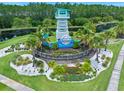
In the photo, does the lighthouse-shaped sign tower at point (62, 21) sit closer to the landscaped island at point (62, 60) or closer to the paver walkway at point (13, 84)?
the landscaped island at point (62, 60)

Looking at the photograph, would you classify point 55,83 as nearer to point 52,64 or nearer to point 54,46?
point 52,64

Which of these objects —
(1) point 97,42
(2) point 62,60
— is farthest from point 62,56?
(1) point 97,42

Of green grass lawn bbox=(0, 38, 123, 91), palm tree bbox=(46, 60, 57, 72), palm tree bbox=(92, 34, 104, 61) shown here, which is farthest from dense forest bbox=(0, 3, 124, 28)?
green grass lawn bbox=(0, 38, 123, 91)

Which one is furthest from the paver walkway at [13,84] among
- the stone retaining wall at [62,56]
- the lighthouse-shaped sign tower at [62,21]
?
the lighthouse-shaped sign tower at [62,21]

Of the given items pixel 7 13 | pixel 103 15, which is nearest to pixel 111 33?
pixel 103 15

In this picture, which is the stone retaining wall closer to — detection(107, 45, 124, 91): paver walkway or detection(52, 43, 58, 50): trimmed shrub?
detection(52, 43, 58, 50): trimmed shrub
